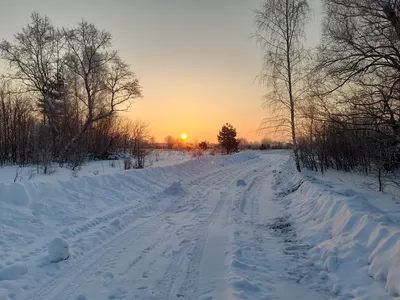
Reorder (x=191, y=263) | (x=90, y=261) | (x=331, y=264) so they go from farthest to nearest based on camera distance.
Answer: (x=90, y=261) → (x=191, y=263) → (x=331, y=264)

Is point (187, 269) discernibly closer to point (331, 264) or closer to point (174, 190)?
point (331, 264)

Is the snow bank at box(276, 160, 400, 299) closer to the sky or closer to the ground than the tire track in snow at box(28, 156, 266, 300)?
closer to the sky

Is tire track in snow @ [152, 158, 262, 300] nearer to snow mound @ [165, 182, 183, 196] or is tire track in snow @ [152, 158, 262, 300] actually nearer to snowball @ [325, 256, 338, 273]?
snowball @ [325, 256, 338, 273]

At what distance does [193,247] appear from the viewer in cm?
595

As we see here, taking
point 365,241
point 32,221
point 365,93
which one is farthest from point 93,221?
point 365,93

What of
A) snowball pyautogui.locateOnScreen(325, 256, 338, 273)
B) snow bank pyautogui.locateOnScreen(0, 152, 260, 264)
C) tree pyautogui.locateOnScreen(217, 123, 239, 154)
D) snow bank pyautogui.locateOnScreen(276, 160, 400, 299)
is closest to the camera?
snow bank pyautogui.locateOnScreen(276, 160, 400, 299)

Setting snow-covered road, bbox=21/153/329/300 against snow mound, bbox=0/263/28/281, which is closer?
snow-covered road, bbox=21/153/329/300

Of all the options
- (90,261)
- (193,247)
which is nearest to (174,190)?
(193,247)

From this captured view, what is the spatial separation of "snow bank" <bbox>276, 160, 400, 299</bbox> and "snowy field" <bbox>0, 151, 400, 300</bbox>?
20 mm

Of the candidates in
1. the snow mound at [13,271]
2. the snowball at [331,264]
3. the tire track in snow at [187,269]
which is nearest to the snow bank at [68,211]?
the snow mound at [13,271]

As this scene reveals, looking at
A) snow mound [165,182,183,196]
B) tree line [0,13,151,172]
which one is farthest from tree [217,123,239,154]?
snow mound [165,182,183,196]

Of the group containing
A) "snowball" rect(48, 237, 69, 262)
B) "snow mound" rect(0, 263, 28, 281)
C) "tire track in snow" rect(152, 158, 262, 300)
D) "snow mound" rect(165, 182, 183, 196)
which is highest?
"snow mound" rect(165, 182, 183, 196)

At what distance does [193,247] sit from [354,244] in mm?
2815

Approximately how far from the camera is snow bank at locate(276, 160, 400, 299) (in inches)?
159
